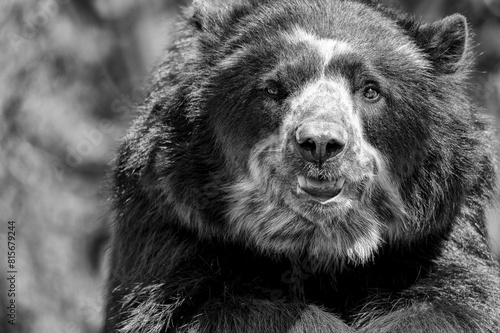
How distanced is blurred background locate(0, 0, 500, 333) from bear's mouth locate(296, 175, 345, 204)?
4893mm

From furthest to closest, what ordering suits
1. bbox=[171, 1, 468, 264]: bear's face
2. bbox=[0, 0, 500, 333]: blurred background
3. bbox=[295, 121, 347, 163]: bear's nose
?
bbox=[0, 0, 500, 333]: blurred background < bbox=[171, 1, 468, 264]: bear's face < bbox=[295, 121, 347, 163]: bear's nose

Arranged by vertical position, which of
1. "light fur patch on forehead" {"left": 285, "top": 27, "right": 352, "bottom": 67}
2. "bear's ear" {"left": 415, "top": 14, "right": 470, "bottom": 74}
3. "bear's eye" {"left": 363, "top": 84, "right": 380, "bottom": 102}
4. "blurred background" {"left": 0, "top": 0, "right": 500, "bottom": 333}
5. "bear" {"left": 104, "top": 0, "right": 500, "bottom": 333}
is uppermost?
"bear's ear" {"left": 415, "top": 14, "right": 470, "bottom": 74}

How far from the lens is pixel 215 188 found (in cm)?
607

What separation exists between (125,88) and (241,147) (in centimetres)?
630

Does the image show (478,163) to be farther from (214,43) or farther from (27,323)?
(27,323)

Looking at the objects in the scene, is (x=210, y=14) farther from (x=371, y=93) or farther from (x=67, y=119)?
→ (x=67, y=119)

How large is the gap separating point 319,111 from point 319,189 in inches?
19.2

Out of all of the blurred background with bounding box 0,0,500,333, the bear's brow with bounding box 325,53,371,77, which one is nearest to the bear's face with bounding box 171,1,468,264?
the bear's brow with bounding box 325,53,371,77

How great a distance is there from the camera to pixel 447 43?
614 cm

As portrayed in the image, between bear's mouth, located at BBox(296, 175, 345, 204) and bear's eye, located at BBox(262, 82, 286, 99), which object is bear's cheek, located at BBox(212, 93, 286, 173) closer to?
bear's eye, located at BBox(262, 82, 286, 99)

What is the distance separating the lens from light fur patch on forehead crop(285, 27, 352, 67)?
5.73 metres

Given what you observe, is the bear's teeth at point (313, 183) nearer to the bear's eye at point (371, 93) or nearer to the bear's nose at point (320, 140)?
the bear's nose at point (320, 140)

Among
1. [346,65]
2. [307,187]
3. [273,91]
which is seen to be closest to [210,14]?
[273,91]

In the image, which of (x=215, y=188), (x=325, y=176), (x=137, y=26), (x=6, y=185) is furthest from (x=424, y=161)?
(x=137, y=26)
